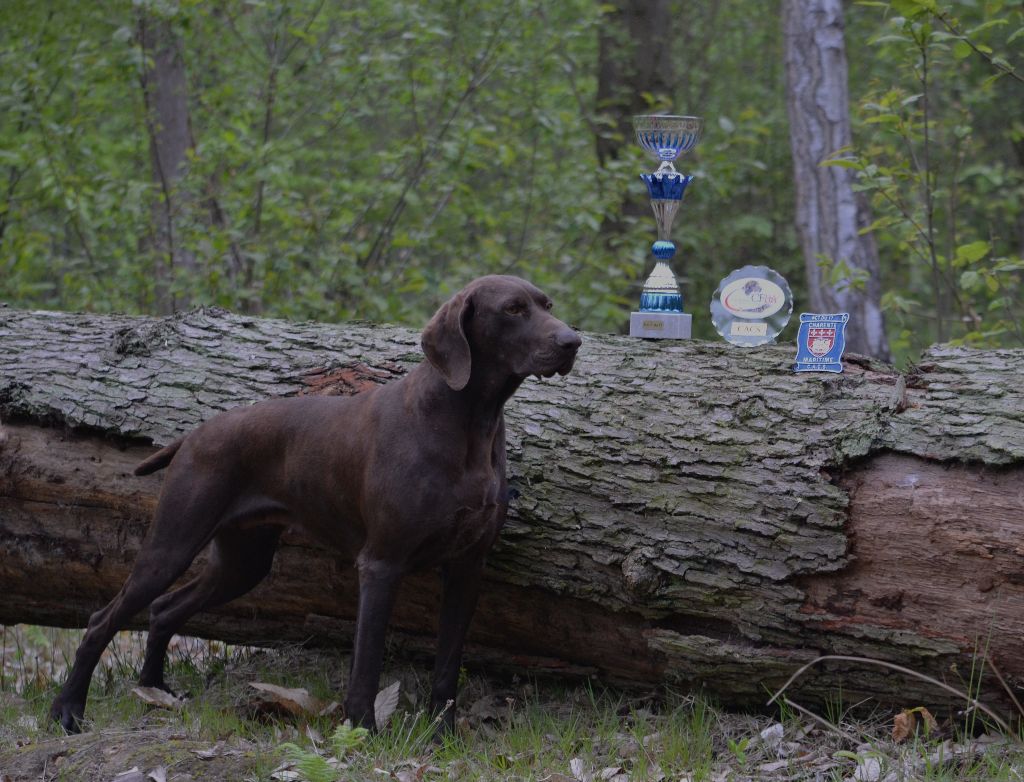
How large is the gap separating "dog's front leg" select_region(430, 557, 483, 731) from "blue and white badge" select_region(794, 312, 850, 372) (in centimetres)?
159

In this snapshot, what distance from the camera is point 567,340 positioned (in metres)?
3.61

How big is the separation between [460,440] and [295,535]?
4.13 feet

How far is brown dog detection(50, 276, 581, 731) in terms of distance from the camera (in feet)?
12.4

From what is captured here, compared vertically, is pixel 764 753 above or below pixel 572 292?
below

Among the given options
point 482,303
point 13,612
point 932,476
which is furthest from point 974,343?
point 13,612

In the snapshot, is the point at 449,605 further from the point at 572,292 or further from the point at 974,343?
the point at 572,292

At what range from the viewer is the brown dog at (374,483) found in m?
3.78

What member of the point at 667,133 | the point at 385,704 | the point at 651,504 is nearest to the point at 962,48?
the point at 667,133

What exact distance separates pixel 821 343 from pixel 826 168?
14.6 ft

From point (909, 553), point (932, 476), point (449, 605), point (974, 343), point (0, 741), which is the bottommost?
point (0, 741)

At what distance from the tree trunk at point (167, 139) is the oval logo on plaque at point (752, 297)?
474 centimetres

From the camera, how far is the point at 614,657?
435 cm

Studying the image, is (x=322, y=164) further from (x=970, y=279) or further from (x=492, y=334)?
(x=492, y=334)

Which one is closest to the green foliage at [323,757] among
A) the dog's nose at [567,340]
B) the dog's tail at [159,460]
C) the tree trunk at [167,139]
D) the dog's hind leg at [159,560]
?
the dog's hind leg at [159,560]
